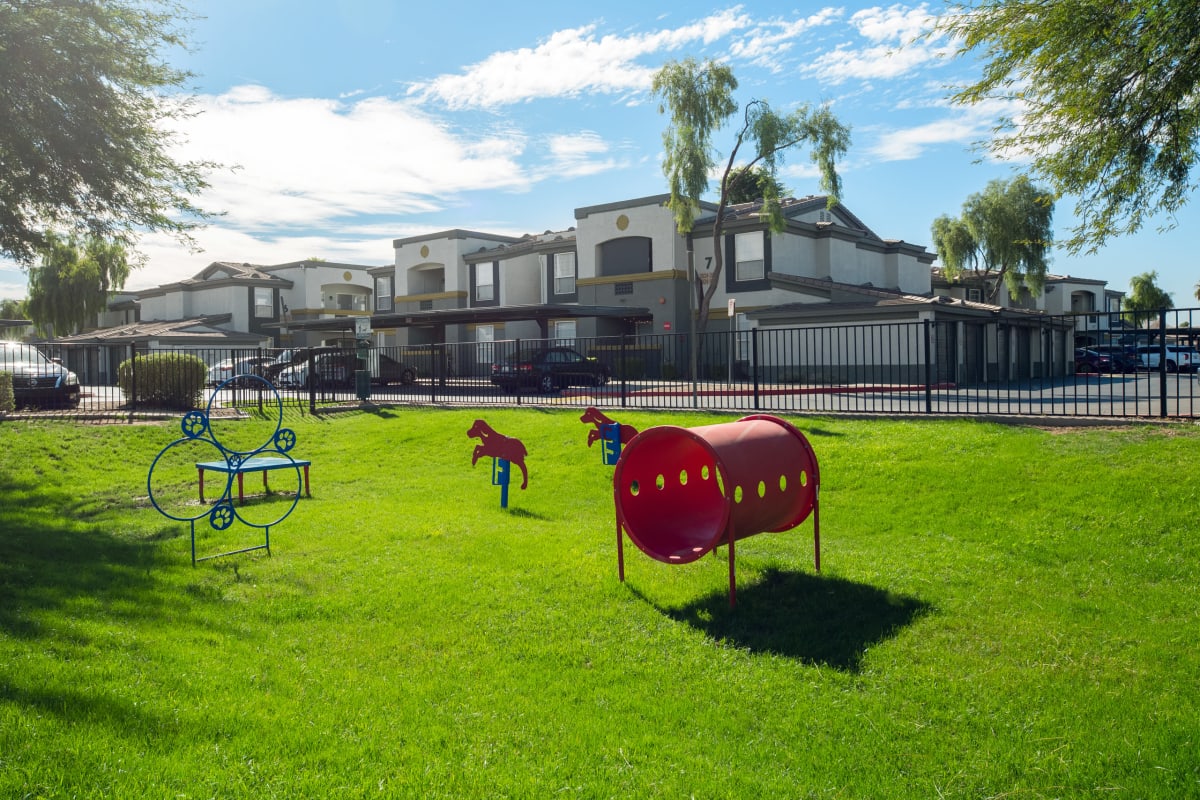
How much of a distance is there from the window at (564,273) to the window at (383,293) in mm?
15505

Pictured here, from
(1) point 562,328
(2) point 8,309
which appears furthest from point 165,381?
(2) point 8,309

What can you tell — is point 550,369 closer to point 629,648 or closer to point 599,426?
point 599,426

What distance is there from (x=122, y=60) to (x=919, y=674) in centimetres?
1466

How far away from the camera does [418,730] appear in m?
4.24

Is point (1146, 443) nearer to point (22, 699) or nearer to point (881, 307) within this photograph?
point (22, 699)

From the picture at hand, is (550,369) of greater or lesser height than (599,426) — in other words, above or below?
above

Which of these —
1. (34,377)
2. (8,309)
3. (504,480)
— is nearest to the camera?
(504,480)

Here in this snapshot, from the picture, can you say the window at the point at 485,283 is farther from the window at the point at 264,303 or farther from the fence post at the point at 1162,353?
the fence post at the point at 1162,353

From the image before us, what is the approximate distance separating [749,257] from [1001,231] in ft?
48.9

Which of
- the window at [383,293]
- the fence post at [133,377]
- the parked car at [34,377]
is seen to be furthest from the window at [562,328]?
the fence post at [133,377]

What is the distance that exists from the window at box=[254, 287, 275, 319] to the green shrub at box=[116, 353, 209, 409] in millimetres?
40268

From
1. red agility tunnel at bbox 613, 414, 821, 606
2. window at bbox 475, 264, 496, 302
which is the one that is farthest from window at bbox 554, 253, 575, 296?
red agility tunnel at bbox 613, 414, 821, 606

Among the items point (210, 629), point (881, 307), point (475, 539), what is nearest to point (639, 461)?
point (475, 539)

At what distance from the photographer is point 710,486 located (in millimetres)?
7992
